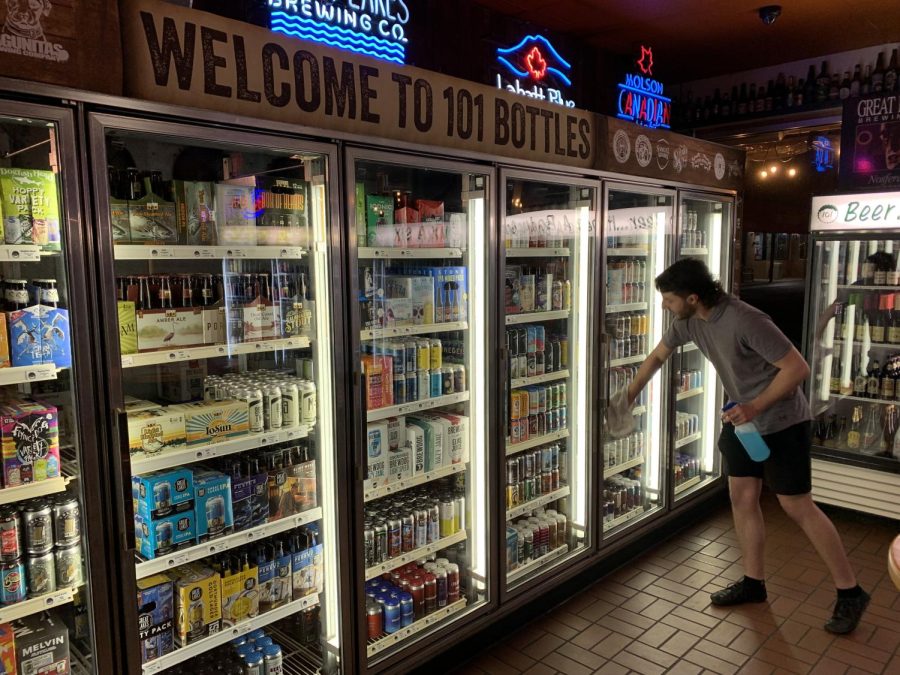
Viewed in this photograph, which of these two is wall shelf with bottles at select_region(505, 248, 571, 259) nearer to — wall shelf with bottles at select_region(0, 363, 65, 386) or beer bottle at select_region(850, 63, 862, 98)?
wall shelf with bottles at select_region(0, 363, 65, 386)

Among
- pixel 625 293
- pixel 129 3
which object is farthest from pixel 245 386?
pixel 625 293

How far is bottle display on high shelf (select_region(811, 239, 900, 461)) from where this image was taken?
4.88 m

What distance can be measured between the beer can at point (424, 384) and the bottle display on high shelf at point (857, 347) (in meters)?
3.40

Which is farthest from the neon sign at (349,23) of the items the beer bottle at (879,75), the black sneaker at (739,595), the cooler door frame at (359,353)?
the beer bottle at (879,75)

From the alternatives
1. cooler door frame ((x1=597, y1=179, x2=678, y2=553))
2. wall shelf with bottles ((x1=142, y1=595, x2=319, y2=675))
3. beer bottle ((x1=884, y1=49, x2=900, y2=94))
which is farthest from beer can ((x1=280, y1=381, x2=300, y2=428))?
beer bottle ((x1=884, y1=49, x2=900, y2=94))

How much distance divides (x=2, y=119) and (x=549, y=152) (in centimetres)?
247

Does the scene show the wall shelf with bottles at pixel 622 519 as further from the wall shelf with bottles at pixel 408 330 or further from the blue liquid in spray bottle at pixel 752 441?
the wall shelf with bottles at pixel 408 330

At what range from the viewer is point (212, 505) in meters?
2.50

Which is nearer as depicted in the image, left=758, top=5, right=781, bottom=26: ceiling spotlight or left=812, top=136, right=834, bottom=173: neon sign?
left=758, top=5, right=781, bottom=26: ceiling spotlight

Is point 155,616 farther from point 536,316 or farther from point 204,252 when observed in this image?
point 536,316

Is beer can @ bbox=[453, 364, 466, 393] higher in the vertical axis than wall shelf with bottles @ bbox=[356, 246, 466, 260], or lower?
lower

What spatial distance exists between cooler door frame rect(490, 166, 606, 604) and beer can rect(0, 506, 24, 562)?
2015mm

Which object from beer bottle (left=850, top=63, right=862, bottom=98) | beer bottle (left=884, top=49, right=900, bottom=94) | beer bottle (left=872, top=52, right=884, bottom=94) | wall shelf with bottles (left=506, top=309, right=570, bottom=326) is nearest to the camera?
wall shelf with bottles (left=506, top=309, right=570, bottom=326)

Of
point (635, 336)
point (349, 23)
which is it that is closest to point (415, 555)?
point (635, 336)
